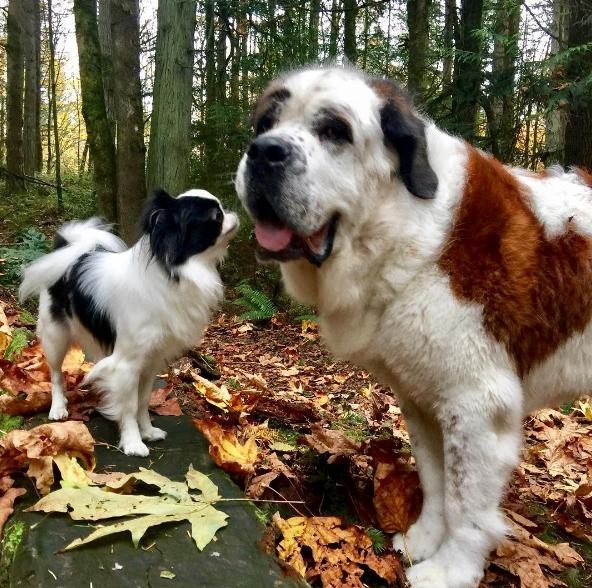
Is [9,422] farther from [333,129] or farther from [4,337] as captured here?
[333,129]

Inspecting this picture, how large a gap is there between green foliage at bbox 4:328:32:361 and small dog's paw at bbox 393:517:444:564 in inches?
122

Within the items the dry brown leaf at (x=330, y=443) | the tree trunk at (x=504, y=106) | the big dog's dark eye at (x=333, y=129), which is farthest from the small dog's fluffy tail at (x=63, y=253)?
the tree trunk at (x=504, y=106)

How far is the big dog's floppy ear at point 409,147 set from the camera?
98.6 inches

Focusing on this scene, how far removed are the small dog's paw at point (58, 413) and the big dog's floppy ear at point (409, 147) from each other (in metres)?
2.44

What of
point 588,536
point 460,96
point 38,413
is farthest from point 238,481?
point 460,96

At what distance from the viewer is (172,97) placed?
7430 mm

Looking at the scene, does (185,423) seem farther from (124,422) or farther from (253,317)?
(253,317)

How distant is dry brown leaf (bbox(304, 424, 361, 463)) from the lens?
3414 mm

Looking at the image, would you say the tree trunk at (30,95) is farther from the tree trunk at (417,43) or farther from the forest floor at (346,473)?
the forest floor at (346,473)

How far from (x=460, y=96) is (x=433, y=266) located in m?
6.17

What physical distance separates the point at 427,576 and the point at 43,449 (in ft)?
5.94

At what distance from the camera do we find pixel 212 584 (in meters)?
2.01

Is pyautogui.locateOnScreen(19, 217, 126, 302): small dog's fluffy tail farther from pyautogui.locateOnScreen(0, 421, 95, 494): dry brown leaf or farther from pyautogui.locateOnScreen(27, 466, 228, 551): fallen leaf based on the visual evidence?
pyautogui.locateOnScreen(27, 466, 228, 551): fallen leaf


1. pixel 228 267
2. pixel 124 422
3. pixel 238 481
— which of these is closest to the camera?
pixel 238 481
